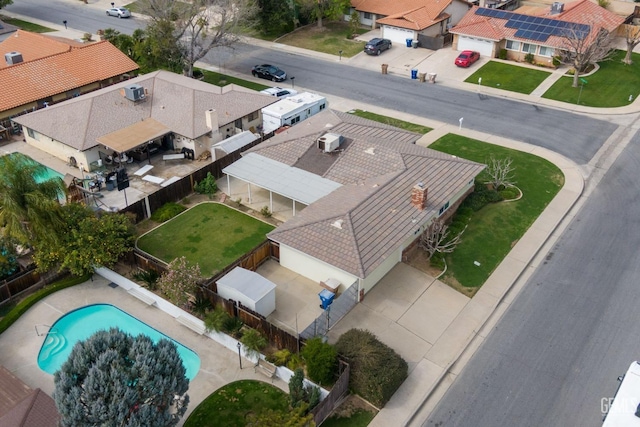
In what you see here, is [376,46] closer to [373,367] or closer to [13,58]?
[13,58]

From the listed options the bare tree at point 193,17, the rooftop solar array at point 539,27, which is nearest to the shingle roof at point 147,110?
the bare tree at point 193,17

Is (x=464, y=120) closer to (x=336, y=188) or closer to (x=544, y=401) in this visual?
(x=336, y=188)

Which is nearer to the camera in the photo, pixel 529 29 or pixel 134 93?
pixel 134 93

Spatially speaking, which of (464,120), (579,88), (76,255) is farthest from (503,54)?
(76,255)

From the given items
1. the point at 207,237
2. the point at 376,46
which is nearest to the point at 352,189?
the point at 207,237

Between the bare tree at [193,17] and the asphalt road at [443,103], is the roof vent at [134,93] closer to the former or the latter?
the bare tree at [193,17]

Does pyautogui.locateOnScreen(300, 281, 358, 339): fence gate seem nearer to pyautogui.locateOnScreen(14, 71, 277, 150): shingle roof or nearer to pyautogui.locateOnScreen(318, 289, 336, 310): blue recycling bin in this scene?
pyautogui.locateOnScreen(318, 289, 336, 310): blue recycling bin
